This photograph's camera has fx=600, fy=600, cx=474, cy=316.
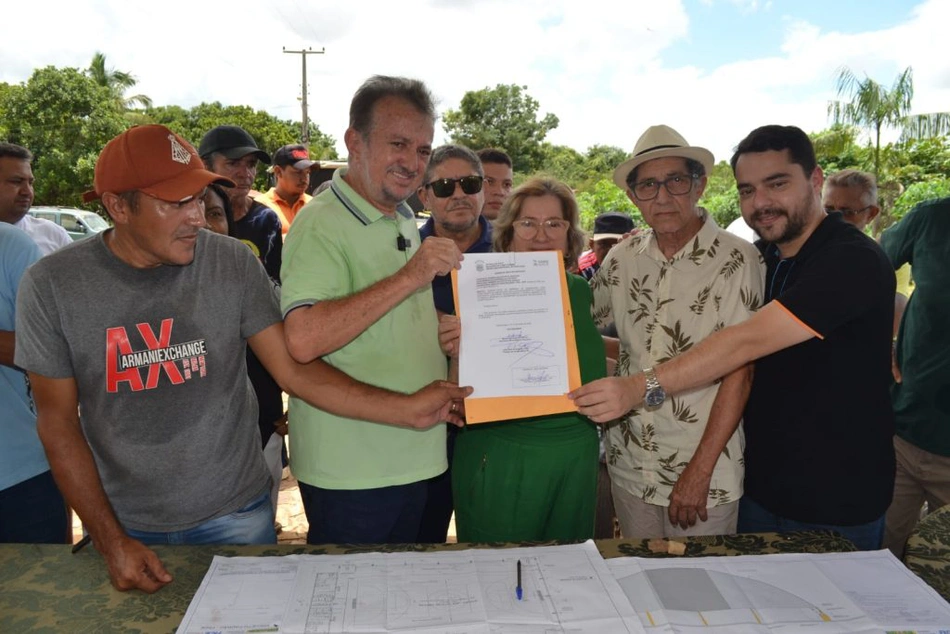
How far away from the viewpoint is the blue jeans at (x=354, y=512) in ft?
7.99

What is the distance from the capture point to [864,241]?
7.79 ft

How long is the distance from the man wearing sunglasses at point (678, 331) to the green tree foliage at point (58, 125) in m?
25.0

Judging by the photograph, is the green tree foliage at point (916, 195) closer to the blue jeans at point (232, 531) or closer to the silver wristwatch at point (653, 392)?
the silver wristwatch at point (653, 392)

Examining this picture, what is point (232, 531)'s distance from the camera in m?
2.16

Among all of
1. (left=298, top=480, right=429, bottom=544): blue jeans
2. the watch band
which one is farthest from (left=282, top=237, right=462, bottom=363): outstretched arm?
the watch band

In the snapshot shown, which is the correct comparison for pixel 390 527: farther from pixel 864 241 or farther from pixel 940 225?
pixel 940 225

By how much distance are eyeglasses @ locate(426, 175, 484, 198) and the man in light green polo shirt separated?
1414mm

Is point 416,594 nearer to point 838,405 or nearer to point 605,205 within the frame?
point 838,405

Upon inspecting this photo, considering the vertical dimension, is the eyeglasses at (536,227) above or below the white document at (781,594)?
above

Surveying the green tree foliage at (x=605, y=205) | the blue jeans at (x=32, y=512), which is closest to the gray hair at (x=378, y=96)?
the blue jeans at (x=32, y=512)

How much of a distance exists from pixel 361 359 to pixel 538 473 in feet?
2.97

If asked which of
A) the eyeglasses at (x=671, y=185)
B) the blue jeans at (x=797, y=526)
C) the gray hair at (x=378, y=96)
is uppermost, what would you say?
the gray hair at (x=378, y=96)

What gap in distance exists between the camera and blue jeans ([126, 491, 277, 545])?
2104 mm

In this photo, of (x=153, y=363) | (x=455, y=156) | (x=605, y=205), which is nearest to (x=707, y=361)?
(x=153, y=363)
